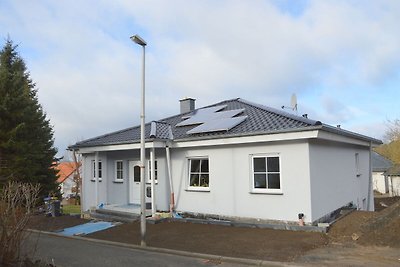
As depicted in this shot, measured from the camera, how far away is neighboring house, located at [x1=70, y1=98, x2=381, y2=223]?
12.4 m

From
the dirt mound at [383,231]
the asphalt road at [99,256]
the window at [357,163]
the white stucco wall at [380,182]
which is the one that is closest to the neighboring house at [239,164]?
the window at [357,163]

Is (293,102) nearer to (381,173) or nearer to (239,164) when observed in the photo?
(239,164)

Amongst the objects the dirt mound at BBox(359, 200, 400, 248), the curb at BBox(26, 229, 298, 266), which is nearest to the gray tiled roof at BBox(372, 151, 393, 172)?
the dirt mound at BBox(359, 200, 400, 248)

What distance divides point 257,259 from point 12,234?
17.0 feet

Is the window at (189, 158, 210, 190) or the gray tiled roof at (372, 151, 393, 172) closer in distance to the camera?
the window at (189, 158, 210, 190)

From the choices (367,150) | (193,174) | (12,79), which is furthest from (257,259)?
(12,79)

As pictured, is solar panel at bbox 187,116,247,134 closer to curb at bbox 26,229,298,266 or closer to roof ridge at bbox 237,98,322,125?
roof ridge at bbox 237,98,322,125

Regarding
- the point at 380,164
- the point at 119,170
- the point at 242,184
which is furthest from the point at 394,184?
the point at 119,170

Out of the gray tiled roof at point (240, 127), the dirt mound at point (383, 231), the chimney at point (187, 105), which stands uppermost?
the chimney at point (187, 105)

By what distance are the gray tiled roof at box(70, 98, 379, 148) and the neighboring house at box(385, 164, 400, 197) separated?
3274cm

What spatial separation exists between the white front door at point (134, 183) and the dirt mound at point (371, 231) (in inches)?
346

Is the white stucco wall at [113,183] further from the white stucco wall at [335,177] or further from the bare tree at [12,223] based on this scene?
the bare tree at [12,223]

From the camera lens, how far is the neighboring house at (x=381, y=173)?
47.4m

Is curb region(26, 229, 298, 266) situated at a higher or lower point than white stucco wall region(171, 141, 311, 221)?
lower
